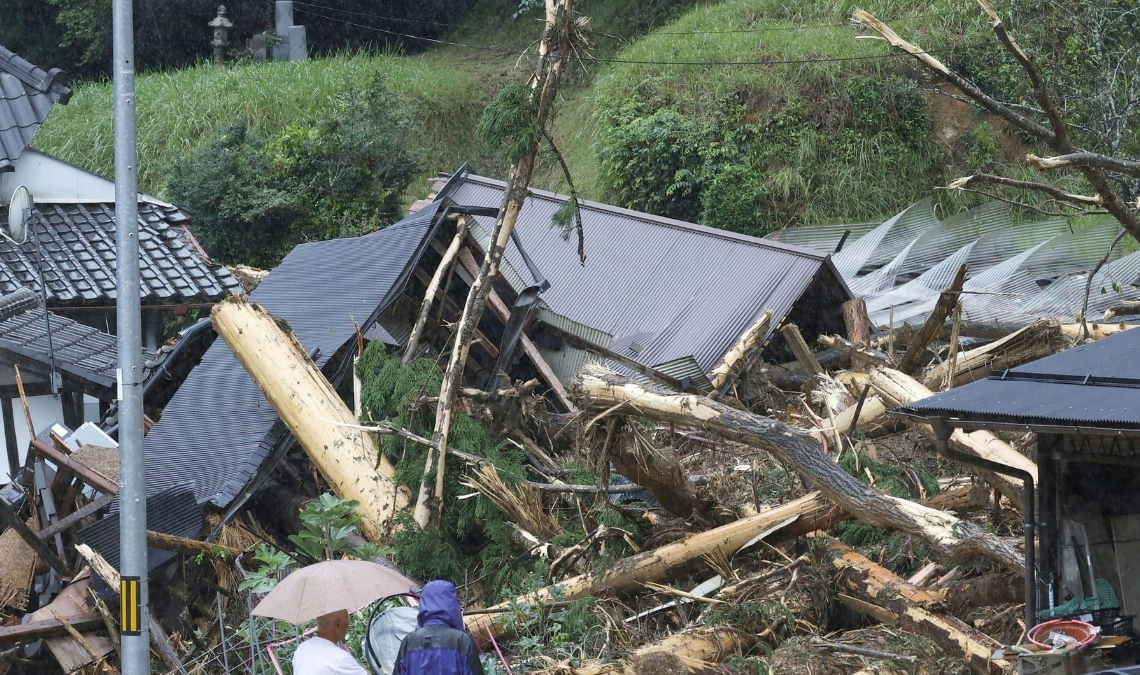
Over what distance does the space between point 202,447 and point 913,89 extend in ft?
43.9

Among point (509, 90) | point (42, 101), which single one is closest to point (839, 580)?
point (509, 90)

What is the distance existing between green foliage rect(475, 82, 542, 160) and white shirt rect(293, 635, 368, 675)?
413 centimetres

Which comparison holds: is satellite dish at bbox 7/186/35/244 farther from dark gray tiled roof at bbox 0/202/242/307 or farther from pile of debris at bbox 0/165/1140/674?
pile of debris at bbox 0/165/1140/674

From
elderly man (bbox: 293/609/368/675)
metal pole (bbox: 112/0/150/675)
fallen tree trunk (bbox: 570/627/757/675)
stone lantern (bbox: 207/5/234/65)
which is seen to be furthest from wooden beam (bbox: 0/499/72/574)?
stone lantern (bbox: 207/5/234/65)

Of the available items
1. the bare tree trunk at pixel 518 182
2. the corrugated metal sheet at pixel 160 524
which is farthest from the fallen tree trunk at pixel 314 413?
the corrugated metal sheet at pixel 160 524

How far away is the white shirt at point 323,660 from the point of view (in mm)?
4301

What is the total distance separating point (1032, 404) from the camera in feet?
13.3

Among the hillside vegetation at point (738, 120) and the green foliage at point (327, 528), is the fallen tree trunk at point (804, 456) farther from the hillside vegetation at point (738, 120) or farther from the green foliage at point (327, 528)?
the hillside vegetation at point (738, 120)

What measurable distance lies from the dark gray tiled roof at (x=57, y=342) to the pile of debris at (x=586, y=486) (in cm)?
57

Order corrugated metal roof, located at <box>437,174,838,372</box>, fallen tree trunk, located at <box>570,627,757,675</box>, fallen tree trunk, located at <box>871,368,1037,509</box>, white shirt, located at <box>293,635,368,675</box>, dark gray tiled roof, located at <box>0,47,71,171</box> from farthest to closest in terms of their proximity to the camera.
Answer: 1. dark gray tiled roof, located at <box>0,47,71,171</box>
2. corrugated metal roof, located at <box>437,174,838,372</box>
3. fallen tree trunk, located at <box>871,368,1037,509</box>
4. fallen tree trunk, located at <box>570,627,757,675</box>
5. white shirt, located at <box>293,635,368,675</box>

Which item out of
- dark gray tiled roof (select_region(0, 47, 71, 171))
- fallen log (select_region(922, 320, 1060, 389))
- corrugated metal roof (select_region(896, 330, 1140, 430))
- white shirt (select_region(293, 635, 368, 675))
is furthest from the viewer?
dark gray tiled roof (select_region(0, 47, 71, 171))

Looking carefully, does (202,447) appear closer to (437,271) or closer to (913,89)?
(437,271)

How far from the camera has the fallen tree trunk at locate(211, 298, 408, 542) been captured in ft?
23.9

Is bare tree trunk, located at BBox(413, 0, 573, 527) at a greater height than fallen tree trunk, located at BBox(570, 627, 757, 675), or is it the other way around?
bare tree trunk, located at BBox(413, 0, 573, 527)
